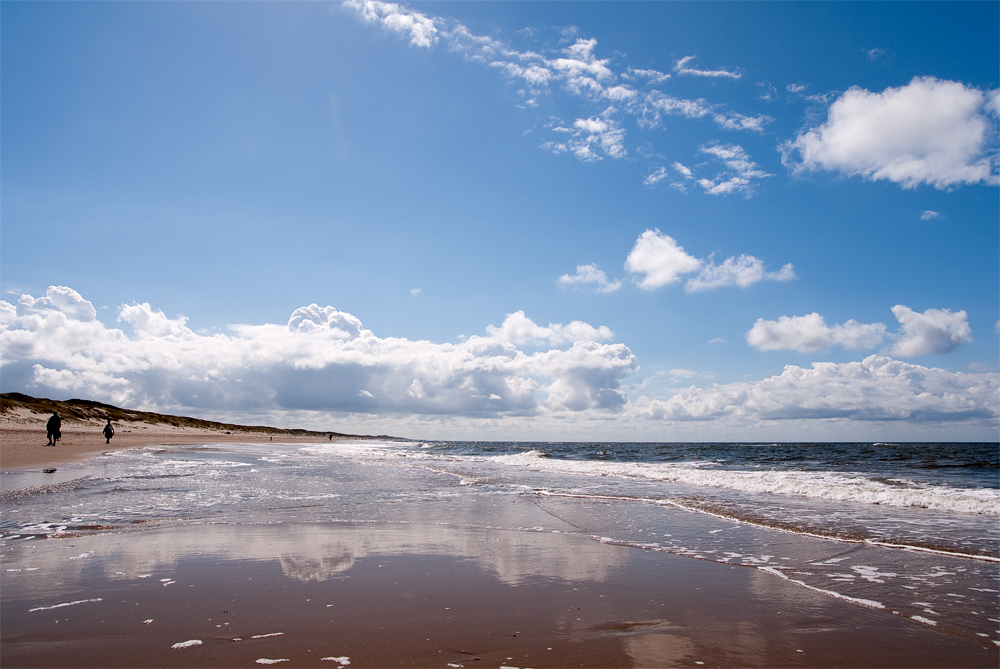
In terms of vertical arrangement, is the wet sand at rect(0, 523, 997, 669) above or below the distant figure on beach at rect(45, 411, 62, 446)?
above

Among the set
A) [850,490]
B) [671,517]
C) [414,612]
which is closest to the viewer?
[414,612]

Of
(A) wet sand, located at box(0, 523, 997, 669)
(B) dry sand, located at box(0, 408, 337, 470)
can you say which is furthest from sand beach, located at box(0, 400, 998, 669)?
(B) dry sand, located at box(0, 408, 337, 470)

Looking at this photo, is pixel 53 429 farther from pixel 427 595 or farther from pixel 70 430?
pixel 427 595

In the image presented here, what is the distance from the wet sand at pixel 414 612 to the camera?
470cm

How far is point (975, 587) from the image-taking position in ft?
23.9

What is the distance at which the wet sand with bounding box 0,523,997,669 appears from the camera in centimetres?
470

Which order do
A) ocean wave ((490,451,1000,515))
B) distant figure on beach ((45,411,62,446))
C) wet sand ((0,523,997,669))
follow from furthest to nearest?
distant figure on beach ((45,411,62,446)), ocean wave ((490,451,1000,515)), wet sand ((0,523,997,669))

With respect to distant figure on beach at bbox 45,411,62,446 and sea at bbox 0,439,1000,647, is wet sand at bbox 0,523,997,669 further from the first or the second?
distant figure on beach at bbox 45,411,62,446

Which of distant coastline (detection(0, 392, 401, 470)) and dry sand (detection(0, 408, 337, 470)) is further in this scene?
distant coastline (detection(0, 392, 401, 470))

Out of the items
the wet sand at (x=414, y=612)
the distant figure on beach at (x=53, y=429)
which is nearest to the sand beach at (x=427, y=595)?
the wet sand at (x=414, y=612)

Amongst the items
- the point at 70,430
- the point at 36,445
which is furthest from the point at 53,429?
the point at 70,430

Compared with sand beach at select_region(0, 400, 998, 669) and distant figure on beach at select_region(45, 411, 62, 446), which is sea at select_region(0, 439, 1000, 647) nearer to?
sand beach at select_region(0, 400, 998, 669)

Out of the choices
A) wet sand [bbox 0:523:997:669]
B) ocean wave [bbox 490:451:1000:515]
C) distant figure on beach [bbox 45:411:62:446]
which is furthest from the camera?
distant figure on beach [bbox 45:411:62:446]

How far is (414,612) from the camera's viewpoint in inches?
227
